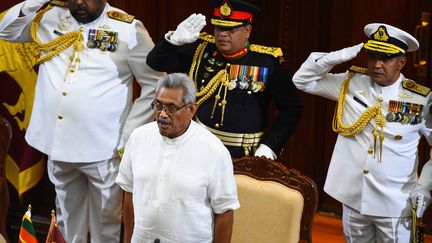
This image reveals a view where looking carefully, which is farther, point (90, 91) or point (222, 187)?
point (90, 91)

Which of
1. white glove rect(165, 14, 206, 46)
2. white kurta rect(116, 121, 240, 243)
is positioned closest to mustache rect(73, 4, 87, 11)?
white glove rect(165, 14, 206, 46)

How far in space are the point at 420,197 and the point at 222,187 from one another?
47.7 inches

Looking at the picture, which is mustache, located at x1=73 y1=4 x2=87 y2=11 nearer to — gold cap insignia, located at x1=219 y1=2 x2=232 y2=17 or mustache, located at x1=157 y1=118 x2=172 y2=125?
gold cap insignia, located at x1=219 y1=2 x2=232 y2=17

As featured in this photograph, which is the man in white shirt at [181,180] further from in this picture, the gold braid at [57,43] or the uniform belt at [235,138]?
the gold braid at [57,43]

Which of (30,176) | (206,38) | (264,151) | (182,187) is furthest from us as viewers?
(30,176)

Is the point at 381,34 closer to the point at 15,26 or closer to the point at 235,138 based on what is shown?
the point at 235,138

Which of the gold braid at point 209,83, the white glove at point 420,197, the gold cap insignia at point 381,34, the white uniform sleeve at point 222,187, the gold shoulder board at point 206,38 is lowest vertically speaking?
the white glove at point 420,197

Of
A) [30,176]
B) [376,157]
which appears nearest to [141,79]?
[30,176]

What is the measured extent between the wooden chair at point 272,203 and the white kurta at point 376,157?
2.23 feet

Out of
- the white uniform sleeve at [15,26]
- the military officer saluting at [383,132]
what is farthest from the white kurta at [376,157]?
the white uniform sleeve at [15,26]

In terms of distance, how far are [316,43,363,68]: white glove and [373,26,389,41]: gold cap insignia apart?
0.09 meters

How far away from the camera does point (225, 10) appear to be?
14.5 ft

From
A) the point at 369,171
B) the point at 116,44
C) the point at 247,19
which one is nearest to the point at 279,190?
the point at 369,171

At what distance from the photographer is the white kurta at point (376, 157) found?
4340mm
